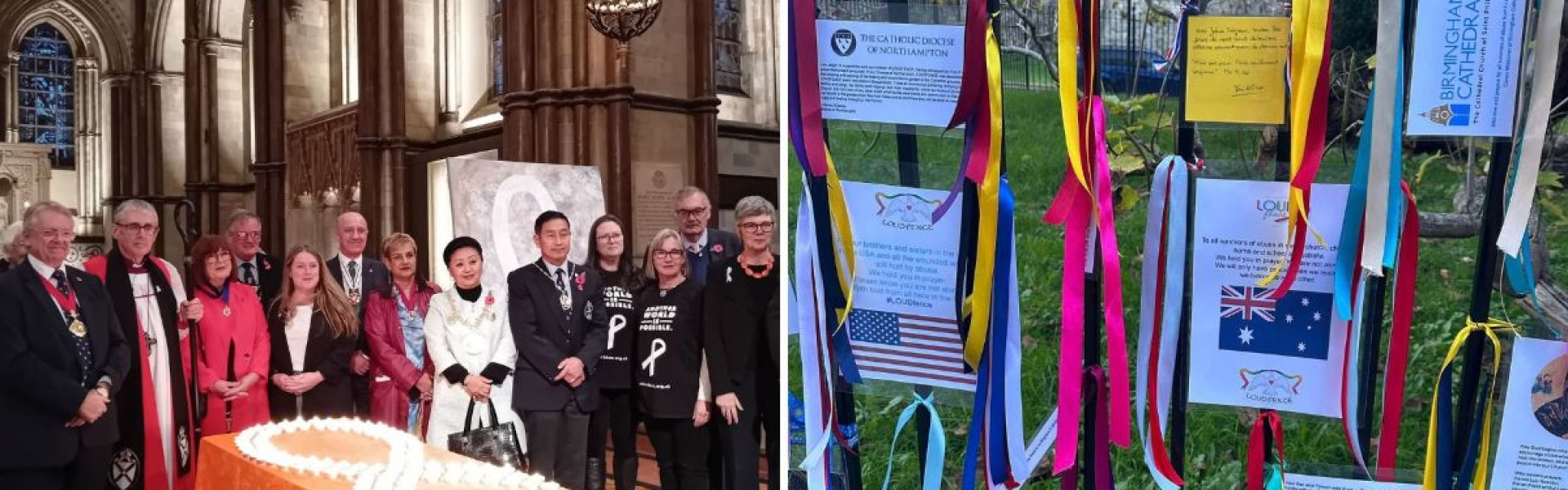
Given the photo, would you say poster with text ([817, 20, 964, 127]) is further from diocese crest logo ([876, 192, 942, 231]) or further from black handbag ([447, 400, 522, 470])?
black handbag ([447, 400, 522, 470])

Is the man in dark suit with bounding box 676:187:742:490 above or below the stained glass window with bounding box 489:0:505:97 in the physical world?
below

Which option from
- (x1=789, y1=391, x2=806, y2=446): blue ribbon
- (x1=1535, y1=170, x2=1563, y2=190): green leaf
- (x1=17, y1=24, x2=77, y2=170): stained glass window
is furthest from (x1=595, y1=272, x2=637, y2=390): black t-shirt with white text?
(x1=17, y1=24, x2=77, y2=170): stained glass window

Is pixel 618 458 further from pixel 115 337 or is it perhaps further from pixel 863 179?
pixel 863 179

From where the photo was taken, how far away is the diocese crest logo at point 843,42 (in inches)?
49.6

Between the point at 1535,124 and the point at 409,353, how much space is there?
412cm

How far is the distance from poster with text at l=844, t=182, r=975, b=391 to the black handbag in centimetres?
293

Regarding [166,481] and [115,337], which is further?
[166,481]

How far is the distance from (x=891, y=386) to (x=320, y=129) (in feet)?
42.1

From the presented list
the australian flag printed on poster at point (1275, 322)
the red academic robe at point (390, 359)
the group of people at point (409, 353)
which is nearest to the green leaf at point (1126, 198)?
the australian flag printed on poster at point (1275, 322)

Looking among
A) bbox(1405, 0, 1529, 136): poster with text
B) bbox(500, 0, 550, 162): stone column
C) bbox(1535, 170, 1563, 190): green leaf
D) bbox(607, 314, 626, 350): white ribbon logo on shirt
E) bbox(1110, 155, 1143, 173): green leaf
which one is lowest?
bbox(607, 314, 626, 350): white ribbon logo on shirt

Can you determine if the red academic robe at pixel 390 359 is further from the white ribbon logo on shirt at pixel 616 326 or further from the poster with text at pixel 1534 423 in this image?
the poster with text at pixel 1534 423

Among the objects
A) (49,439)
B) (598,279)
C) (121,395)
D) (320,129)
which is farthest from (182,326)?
(320,129)

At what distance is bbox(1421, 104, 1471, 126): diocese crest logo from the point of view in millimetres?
1060

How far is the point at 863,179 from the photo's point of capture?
4.14 ft
